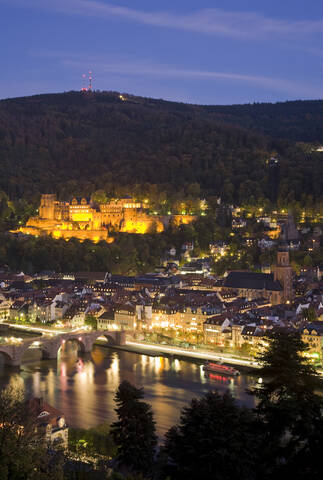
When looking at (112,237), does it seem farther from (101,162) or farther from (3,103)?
(3,103)

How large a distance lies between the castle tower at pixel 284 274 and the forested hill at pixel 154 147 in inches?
580

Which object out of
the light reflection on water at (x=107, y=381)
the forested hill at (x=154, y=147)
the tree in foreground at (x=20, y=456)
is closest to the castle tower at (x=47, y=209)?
the forested hill at (x=154, y=147)

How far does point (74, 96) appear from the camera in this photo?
87312mm

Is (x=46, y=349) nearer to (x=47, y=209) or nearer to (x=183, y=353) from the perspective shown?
(x=183, y=353)

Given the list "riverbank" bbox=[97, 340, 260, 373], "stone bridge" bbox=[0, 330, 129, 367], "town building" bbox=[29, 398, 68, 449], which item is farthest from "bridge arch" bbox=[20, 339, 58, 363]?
"town building" bbox=[29, 398, 68, 449]

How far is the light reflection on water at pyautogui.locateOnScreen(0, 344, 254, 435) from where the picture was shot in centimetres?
1698

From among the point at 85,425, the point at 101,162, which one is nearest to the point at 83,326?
the point at 85,425

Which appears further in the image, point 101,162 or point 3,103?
point 3,103

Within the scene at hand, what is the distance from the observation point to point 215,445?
9672 millimetres

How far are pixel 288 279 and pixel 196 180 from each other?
23.4 metres

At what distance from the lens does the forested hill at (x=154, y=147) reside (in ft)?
165

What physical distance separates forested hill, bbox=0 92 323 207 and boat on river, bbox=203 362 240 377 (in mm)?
25016

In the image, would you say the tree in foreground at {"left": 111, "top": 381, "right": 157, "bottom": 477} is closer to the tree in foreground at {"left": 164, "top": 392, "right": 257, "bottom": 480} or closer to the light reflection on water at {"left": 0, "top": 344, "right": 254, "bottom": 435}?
the tree in foreground at {"left": 164, "top": 392, "right": 257, "bottom": 480}

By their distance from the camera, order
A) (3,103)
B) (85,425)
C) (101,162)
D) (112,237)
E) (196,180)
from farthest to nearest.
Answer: (3,103), (101,162), (196,180), (112,237), (85,425)
